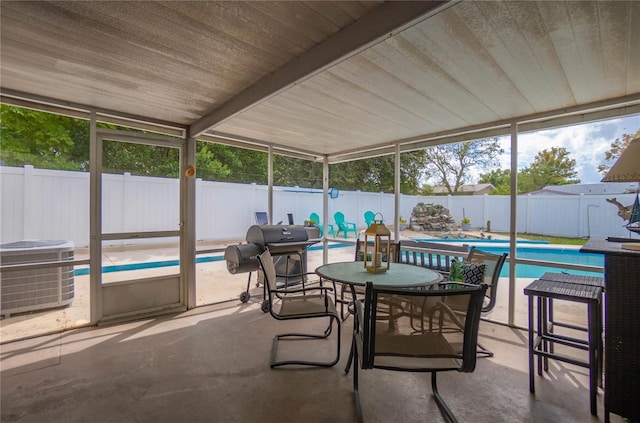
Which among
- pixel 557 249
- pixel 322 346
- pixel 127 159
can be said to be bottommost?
pixel 322 346

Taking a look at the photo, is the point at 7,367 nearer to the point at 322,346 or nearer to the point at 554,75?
the point at 322,346

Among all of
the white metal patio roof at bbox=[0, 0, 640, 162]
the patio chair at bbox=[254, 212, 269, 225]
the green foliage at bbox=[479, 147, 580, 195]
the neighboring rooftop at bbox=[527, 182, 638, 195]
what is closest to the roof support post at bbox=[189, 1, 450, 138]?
the white metal patio roof at bbox=[0, 0, 640, 162]

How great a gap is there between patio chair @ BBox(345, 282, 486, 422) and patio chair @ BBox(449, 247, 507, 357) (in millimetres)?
1260

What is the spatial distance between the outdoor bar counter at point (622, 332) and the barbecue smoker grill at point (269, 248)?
2821 mm

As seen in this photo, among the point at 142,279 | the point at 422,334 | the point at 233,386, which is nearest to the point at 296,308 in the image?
the point at 233,386

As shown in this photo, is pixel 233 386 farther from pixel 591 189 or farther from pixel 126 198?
pixel 591 189

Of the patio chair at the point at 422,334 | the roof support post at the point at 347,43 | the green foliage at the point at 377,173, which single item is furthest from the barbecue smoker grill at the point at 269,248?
the green foliage at the point at 377,173

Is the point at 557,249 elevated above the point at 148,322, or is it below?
above

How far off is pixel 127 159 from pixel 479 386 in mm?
4256

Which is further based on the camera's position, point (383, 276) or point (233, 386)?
point (383, 276)

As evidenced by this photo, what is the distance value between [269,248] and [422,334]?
2.69 m

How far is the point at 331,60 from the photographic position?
1.86m

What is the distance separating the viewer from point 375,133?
13.7 ft

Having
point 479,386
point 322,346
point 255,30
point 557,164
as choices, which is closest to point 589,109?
point 557,164
